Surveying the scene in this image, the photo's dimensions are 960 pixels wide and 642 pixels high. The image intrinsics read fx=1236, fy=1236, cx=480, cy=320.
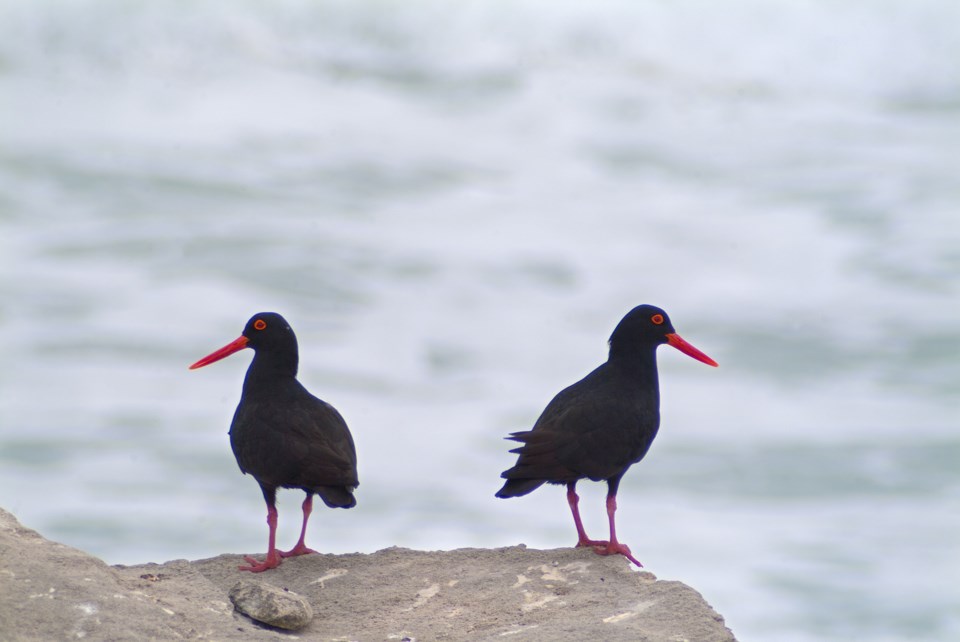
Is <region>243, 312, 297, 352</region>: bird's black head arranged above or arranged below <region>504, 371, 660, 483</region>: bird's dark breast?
above

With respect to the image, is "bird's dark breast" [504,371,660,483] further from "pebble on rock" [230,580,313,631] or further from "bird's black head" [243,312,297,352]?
"bird's black head" [243,312,297,352]

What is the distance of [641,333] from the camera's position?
9453mm

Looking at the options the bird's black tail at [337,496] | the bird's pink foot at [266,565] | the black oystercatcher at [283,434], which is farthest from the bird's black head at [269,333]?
the bird's pink foot at [266,565]

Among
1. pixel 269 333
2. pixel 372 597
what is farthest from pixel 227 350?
pixel 372 597

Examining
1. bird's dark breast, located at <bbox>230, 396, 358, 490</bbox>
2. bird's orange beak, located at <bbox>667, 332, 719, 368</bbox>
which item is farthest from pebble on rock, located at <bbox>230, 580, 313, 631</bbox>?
bird's orange beak, located at <bbox>667, 332, 719, 368</bbox>

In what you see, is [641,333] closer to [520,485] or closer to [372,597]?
[520,485]

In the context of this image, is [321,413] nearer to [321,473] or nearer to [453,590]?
[321,473]

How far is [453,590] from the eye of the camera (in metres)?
8.45

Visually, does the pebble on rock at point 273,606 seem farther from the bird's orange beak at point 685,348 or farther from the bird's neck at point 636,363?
the bird's orange beak at point 685,348

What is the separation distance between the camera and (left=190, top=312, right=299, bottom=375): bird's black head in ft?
31.6

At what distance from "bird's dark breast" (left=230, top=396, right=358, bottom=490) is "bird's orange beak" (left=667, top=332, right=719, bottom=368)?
2613 millimetres

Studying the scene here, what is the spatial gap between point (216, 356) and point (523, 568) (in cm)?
310

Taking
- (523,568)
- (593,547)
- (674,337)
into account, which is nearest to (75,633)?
(523,568)

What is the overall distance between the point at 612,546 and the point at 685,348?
5.99 ft
